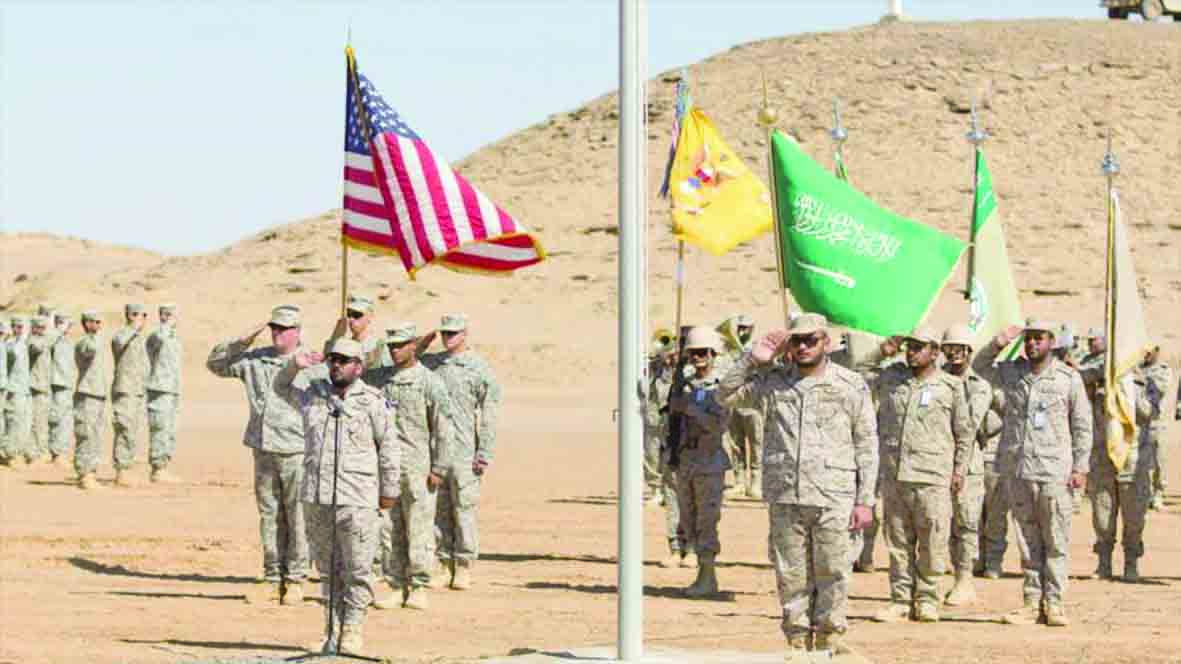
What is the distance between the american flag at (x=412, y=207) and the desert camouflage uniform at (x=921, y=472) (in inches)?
109

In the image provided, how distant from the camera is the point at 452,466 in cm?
1752

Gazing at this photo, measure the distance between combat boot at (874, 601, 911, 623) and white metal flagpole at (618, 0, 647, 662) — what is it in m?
3.84

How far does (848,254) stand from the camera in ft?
51.1

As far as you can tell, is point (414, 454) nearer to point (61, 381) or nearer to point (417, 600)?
point (417, 600)

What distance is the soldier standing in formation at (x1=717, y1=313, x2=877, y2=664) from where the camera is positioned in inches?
525

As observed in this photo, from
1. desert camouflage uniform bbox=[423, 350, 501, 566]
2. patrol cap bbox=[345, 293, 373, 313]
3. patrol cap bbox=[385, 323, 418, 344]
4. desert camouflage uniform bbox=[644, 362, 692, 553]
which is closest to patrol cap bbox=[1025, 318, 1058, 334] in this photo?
desert camouflage uniform bbox=[644, 362, 692, 553]

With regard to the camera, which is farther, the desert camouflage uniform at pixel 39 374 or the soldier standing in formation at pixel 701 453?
the desert camouflage uniform at pixel 39 374

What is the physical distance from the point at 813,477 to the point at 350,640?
2645 mm

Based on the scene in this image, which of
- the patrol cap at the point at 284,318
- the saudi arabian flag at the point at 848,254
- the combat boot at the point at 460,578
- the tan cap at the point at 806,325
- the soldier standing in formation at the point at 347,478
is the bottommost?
the combat boot at the point at 460,578

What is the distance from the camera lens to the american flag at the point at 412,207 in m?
15.0

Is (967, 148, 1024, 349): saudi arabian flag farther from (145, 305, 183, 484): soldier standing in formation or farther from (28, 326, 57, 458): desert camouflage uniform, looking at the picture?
(28, 326, 57, 458): desert camouflage uniform

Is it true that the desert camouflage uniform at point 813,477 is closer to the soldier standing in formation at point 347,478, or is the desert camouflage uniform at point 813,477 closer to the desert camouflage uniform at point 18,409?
the soldier standing in formation at point 347,478

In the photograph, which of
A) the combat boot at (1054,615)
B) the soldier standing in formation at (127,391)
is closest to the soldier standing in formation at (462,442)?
the combat boot at (1054,615)

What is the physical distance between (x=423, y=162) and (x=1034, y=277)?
5858cm
